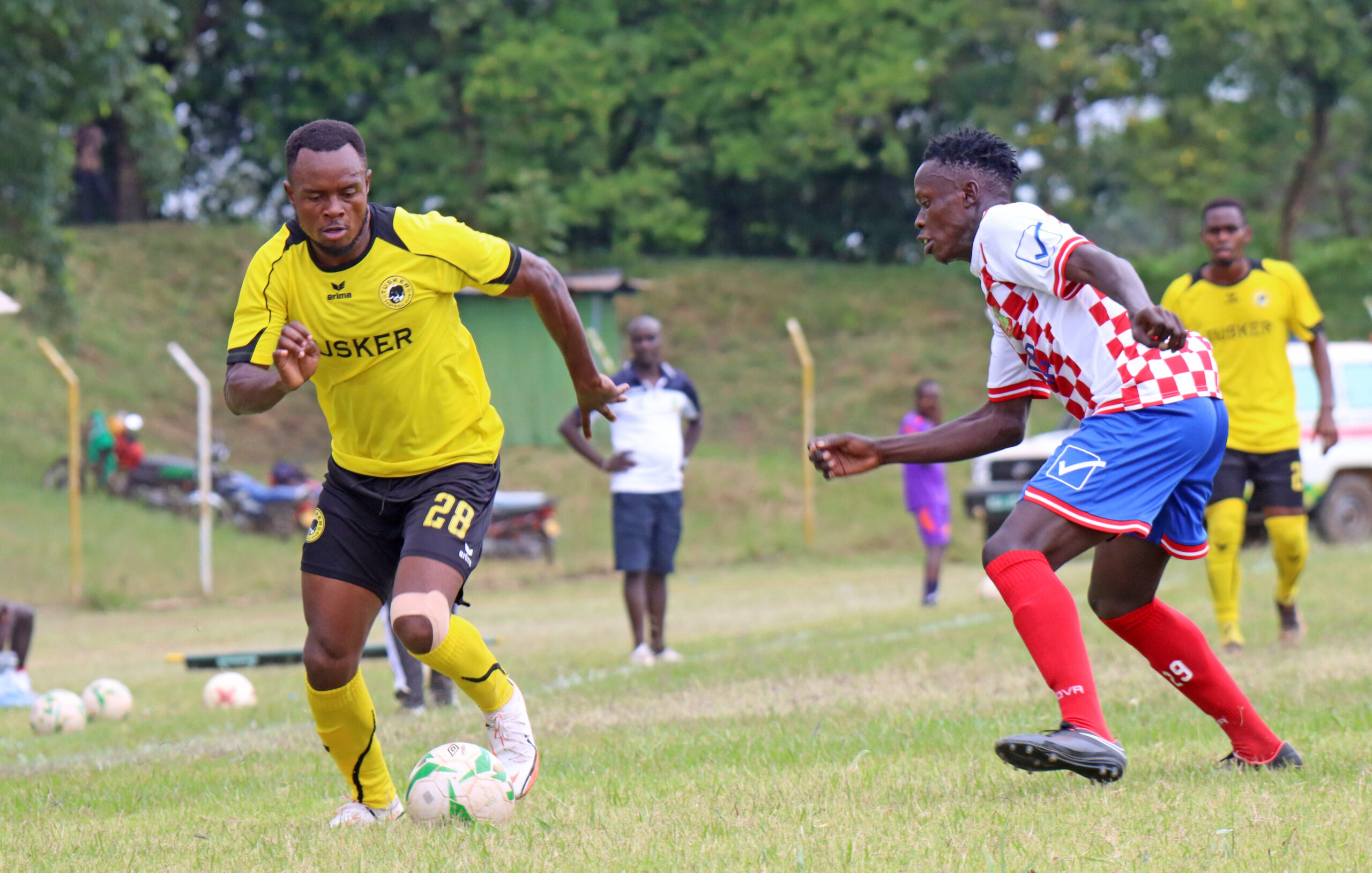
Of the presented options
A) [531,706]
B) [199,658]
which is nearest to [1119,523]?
[531,706]

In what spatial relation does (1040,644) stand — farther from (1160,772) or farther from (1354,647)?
(1354,647)

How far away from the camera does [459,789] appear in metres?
4.41

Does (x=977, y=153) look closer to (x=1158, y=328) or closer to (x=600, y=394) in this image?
(x=1158, y=328)

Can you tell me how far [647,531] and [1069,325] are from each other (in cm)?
587

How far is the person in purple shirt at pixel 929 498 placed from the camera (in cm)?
1322

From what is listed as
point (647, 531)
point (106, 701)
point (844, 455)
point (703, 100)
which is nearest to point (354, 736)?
point (844, 455)

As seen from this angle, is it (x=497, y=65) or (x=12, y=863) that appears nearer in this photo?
(x=12, y=863)

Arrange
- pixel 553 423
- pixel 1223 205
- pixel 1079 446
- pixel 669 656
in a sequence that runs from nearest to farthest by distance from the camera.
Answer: pixel 1079 446, pixel 1223 205, pixel 669 656, pixel 553 423

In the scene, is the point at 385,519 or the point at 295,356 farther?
the point at 385,519

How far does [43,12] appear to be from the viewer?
1413 centimetres

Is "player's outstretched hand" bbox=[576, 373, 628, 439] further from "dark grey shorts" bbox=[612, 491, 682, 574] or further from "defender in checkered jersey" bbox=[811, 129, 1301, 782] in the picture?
"dark grey shorts" bbox=[612, 491, 682, 574]

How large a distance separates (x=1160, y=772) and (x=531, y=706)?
12.0 ft

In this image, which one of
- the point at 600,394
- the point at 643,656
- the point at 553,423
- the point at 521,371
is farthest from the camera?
the point at 553,423

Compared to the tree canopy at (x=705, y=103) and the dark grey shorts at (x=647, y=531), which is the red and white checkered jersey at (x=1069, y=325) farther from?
the tree canopy at (x=705, y=103)
